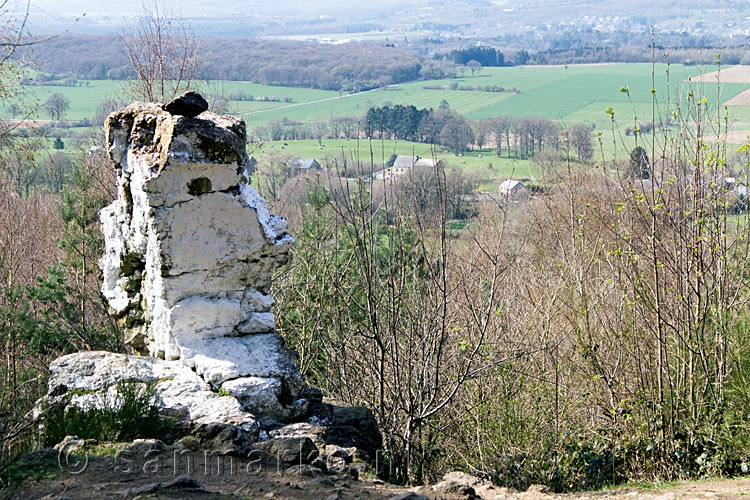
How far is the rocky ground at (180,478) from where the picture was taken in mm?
3771

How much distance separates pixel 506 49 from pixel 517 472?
113511 mm

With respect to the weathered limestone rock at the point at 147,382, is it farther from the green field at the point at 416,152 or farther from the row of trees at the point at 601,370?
the green field at the point at 416,152

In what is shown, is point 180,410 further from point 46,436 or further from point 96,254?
point 96,254

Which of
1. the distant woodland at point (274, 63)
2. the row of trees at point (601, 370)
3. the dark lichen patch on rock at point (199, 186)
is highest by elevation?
the distant woodland at point (274, 63)

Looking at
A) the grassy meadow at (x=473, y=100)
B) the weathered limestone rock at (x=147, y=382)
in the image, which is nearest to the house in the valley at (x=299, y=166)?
the grassy meadow at (x=473, y=100)

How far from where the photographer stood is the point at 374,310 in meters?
6.21

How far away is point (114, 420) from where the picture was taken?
469 centimetres

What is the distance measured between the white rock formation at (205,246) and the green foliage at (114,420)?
0.79 meters

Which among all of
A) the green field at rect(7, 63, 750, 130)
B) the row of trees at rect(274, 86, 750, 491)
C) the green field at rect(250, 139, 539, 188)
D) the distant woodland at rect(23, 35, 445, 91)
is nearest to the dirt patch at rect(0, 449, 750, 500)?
the row of trees at rect(274, 86, 750, 491)

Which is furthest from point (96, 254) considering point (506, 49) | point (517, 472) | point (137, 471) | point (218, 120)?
point (506, 49)

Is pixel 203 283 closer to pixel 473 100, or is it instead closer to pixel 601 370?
pixel 601 370

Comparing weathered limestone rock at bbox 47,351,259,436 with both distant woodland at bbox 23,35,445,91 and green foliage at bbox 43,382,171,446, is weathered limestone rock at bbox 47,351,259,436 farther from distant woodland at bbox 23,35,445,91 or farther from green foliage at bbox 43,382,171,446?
distant woodland at bbox 23,35,445,91

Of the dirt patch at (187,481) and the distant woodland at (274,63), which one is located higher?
the distant woodland at (274,63)

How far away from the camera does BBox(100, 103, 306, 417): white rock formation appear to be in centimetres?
576
